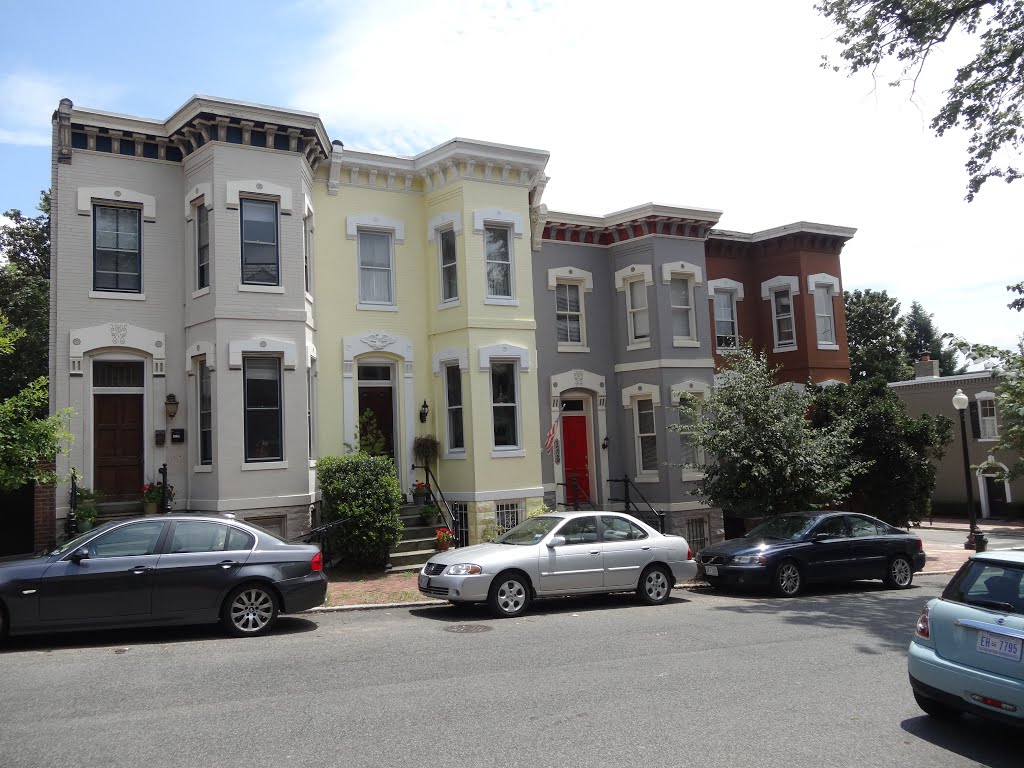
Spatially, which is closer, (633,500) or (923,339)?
(633,500)

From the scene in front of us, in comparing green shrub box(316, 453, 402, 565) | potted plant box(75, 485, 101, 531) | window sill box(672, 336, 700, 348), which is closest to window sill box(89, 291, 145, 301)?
potted plant box(75, 485, 101, 531)

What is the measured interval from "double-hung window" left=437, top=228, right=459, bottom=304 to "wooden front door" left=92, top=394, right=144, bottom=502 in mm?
6830

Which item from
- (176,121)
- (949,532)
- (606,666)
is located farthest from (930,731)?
(949,532)

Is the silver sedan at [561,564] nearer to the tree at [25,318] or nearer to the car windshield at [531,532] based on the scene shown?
the car windshield at [531,532]

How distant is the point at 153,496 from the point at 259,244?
17.0 ft

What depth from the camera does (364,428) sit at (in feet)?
58.1

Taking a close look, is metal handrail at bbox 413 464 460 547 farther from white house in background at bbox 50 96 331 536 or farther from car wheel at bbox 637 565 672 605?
car wheel at bbox 637 565 672 605

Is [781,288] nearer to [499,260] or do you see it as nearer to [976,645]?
[499,260]

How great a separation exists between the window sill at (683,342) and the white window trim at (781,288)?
13.4 ft

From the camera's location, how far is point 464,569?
443 inches

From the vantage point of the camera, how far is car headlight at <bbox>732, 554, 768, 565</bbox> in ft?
45.2

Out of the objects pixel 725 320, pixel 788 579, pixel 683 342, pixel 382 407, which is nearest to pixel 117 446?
pixel 382 407

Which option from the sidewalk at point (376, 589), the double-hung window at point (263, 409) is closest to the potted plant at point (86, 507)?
the double-hung window at point (263, 409)

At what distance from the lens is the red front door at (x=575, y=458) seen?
20812mm
